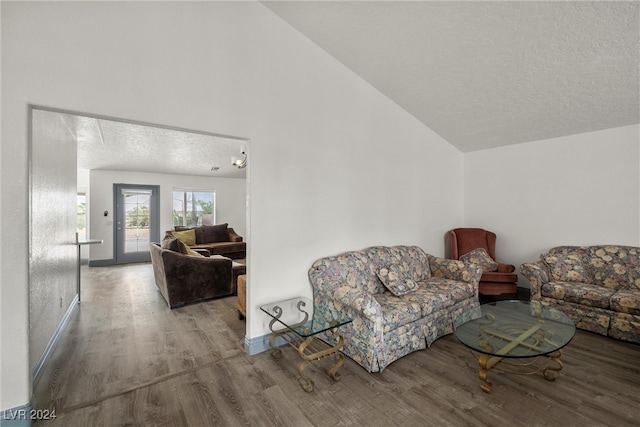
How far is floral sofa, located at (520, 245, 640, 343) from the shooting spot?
9.61 ft

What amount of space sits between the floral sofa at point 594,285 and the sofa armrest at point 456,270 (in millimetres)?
737

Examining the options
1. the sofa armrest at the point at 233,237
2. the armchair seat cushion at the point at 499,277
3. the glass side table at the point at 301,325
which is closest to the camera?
the glass side table at the point at 301,325

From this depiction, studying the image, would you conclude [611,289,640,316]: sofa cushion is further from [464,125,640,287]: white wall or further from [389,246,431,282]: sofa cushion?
[389,246,431,282]: sofa cushion

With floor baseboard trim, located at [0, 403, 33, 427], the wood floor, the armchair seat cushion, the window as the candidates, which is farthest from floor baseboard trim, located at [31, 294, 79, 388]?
the armchair seat cushion

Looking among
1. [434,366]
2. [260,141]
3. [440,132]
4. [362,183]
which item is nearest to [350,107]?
[362,183]

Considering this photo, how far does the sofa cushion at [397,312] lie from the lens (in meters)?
2.49

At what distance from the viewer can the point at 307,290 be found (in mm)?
3090

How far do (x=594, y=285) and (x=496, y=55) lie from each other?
2981 millimetres

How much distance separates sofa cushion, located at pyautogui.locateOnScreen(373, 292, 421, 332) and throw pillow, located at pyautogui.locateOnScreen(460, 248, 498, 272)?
1.94 m

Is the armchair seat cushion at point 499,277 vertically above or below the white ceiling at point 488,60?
below

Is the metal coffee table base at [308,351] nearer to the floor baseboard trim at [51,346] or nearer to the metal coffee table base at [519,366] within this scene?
the metal coffee table base at [519,366]

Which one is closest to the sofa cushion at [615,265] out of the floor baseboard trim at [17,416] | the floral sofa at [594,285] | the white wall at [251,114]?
the floral sofa at [594,285]

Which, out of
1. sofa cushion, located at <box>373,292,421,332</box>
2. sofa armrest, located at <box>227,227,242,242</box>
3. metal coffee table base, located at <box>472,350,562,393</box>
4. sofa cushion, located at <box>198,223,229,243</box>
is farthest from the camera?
sofa armrest, located at <box>227,227,242,242</box>

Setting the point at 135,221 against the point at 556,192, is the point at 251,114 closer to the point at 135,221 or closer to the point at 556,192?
the point at 556,192
